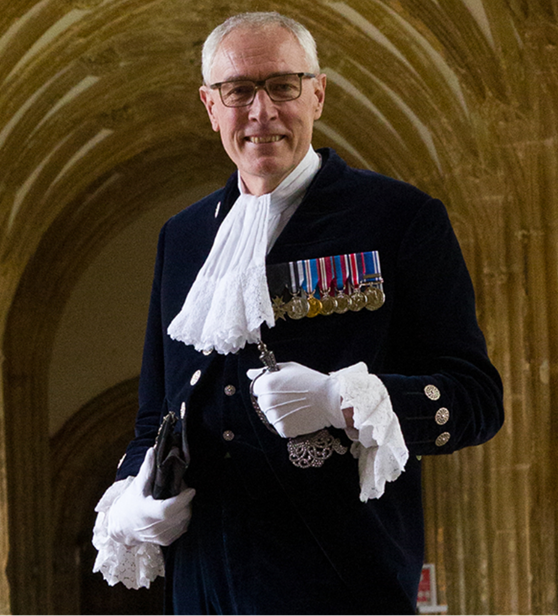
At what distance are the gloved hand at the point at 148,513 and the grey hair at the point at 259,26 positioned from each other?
2.86 feet

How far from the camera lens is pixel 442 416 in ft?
7.06

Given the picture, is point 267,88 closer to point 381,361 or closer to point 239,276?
point 239,276

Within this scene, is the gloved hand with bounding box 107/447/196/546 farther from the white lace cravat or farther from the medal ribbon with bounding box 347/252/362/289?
the medal ribbon with bounding box 347/252/362/289

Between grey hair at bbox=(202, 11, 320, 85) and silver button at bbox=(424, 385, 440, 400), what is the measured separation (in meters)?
0.74

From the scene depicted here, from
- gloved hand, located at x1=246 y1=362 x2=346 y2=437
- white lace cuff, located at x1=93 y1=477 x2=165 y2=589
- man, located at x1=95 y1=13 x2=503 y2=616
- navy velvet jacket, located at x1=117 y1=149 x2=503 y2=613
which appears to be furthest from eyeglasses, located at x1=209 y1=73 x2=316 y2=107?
white lace cuff, located at x1=93 y1=477 x2=165 y2=589

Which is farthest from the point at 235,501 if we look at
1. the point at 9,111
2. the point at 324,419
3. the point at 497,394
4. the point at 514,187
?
the point at 9,111

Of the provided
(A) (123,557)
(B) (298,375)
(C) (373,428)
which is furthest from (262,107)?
(A) (123,557)

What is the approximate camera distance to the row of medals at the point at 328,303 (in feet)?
7.40

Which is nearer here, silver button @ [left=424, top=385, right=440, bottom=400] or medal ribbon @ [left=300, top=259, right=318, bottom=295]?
silver button @ [left=424, top=385, right=440, bottom=400]

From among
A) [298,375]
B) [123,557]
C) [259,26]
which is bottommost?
[123,557]

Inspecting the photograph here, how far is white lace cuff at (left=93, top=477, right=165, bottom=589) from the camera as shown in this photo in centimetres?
244

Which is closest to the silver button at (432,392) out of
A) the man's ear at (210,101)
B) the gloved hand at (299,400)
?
the gloved hand at (299,400)

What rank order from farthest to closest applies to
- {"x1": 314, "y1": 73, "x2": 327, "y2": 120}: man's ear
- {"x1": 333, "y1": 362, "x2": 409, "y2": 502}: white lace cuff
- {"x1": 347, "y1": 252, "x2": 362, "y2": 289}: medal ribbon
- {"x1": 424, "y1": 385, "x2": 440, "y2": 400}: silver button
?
1. {"x1": 314, "y1": 73, "x2": 327, "y2": 120}: man's ear
2. {"x1": 347, "y1": 252, "x2": 362, "y2": 289}: medal ribbon
3. {"x1": 424, "y1": 385, "x2": 440, "y2": 400}: silver button
4. {"x1": 333, "y1": 362, "x2": 409, "y2": 502}: white lace cuff

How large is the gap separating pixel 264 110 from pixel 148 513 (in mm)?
873
